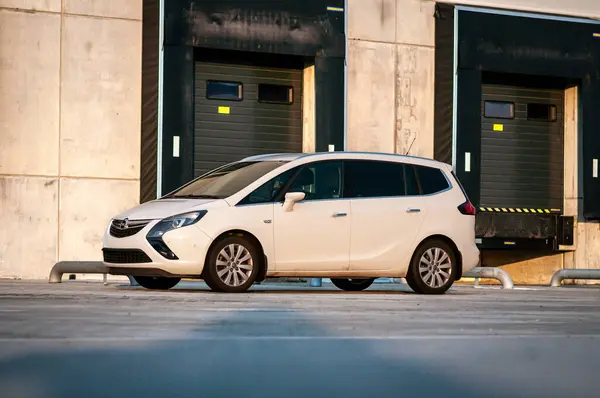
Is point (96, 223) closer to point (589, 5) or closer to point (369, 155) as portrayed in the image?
point (369, 155)

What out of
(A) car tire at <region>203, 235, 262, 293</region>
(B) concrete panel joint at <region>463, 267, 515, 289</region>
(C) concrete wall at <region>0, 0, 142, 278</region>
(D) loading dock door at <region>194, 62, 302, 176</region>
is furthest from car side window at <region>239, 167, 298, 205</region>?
(D) loading dock door at <region>194, 62, 302, 176</region>

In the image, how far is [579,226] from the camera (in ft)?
82.1

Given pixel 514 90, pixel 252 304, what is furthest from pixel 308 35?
pixel 252 304

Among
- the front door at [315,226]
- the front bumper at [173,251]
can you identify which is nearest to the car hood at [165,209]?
the front bumper at [173,251]

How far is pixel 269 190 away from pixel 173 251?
52.7 inches

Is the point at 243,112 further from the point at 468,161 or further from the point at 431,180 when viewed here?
the point at 431,180

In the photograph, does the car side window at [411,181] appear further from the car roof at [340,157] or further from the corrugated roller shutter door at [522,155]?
the corrugated roller shutter door at [522,155]

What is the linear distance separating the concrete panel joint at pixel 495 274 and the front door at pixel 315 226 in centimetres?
430

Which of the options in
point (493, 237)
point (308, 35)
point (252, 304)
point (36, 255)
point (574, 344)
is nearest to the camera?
point (574, 344)

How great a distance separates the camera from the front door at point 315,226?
13344 mm

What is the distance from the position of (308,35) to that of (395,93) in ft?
6.95

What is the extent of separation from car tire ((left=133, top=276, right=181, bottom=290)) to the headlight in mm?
1531

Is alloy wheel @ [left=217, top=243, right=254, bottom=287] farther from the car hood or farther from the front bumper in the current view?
the car hood

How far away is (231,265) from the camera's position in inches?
510
